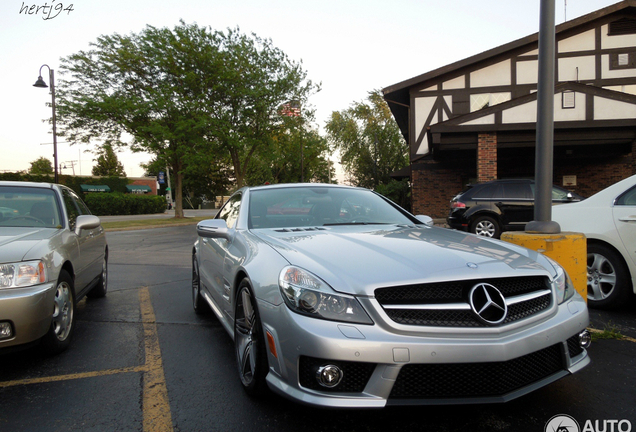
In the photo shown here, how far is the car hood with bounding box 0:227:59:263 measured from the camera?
3189 millimetres

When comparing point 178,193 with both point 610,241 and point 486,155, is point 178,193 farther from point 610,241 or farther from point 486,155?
point 610,241

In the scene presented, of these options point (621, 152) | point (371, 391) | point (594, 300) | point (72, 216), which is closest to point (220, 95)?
point (621, 152)

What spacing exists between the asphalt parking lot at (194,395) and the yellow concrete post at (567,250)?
0.55 m

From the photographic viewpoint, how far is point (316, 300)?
7.29 feet

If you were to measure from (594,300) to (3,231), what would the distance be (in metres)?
5.79

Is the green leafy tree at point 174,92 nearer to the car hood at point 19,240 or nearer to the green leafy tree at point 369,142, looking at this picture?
the green leafy tree at point 369,142

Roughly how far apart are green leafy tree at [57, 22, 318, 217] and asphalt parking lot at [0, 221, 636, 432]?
69.1 feet

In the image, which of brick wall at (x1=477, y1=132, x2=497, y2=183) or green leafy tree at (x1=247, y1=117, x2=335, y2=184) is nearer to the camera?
brick wall at (x1=477, y1=132, x2=497, y2=183)

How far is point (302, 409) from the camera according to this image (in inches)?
102

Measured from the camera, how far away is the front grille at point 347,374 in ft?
6.91

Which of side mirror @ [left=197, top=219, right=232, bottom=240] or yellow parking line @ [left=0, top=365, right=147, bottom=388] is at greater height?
side mirror @ [left=197, top=219, right=232, bottom=240]

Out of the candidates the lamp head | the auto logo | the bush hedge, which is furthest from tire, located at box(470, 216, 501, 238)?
the bush hedge

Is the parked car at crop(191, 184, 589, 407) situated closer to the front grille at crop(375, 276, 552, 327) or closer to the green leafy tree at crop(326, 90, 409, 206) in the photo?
the front grille at crop(375, 276, 552, 327)

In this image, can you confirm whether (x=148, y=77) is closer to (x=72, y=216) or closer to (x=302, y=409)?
(x=72, y=216)
